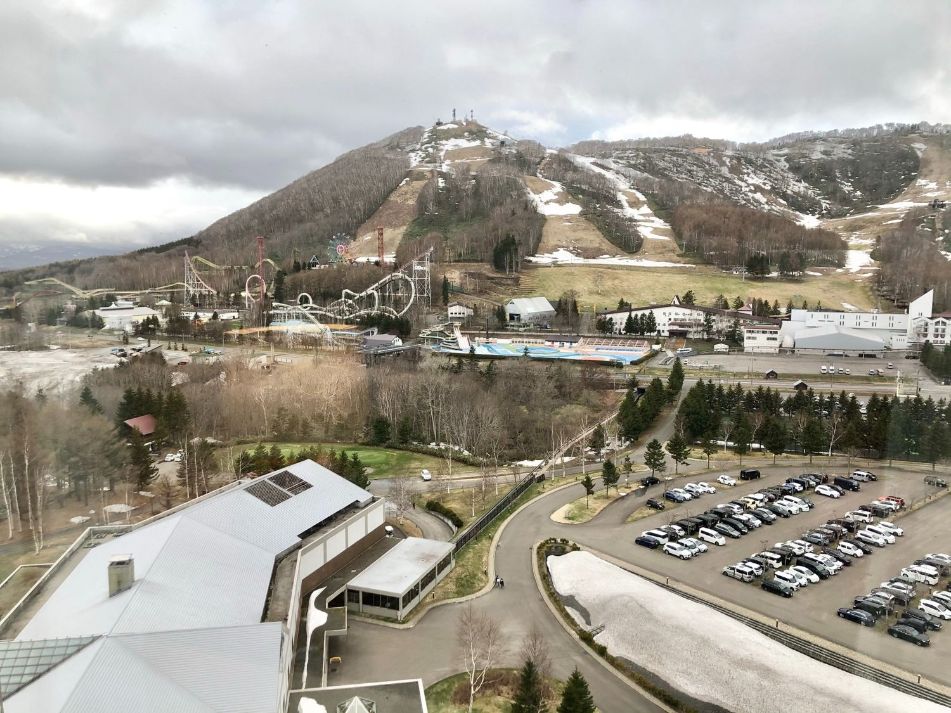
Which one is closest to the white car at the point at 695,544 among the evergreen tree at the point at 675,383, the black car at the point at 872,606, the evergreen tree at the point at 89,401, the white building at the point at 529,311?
the black car at the point at 872,606

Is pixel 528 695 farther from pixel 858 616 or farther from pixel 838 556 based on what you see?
pixel 838 556

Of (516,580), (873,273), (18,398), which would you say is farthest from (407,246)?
(516,580)

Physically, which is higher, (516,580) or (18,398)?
(18,398)

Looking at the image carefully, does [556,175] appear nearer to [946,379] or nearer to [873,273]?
[873,273]

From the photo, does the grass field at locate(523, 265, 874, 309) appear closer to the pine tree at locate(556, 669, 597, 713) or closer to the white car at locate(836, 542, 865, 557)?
the white car at locate(836, 542, 865, 557)

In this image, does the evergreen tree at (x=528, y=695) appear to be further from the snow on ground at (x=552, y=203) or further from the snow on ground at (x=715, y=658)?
the snow on ground at (x=552, y=203)

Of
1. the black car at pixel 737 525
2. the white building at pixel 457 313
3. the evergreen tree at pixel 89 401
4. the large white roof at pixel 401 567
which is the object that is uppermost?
the white building at pixel 457 313

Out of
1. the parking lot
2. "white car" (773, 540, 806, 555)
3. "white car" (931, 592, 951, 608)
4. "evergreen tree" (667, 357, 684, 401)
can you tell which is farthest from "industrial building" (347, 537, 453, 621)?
"evergreen tree" (667, 357, 684, 401)

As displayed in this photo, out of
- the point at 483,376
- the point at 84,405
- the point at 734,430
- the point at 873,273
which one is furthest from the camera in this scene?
the point at 873,273
